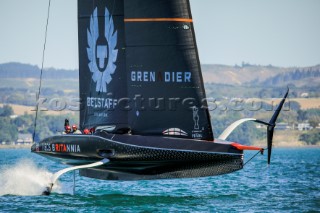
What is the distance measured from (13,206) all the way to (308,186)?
41.1 ft

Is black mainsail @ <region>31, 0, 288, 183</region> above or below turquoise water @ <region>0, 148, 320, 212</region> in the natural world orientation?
above

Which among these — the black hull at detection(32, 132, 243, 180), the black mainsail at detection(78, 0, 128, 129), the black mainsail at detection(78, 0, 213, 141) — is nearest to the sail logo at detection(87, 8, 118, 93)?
the black mainsail at detection(78, 0, 128, 129)

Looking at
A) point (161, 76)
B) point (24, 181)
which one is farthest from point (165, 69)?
point (24, 181)

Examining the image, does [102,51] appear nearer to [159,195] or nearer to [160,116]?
[160,116]

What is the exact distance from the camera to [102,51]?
30156 millimetres

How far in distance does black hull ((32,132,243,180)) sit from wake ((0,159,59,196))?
1558 mm

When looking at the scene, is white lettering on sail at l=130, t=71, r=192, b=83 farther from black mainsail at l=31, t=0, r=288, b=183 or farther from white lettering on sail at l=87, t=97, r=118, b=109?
white lettering on sail at l=87, t=97, r=118, b=109

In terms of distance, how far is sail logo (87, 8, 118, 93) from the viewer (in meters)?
29.7

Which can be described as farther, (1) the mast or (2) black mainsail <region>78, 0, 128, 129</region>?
(2) black mainsail <region>78, 0, 128, 129</region>

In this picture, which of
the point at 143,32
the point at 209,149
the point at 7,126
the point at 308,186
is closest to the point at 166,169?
the point at 209,149

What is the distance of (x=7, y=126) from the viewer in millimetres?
175125

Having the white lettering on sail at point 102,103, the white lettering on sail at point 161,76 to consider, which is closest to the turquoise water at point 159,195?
the white lettering on sail at point 102,103

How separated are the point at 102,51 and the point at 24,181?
17.4ft

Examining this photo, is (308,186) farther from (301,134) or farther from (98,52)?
(301,134)
